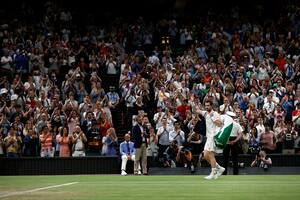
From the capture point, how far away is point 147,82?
30172mm

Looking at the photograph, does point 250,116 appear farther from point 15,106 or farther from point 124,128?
point 15,106

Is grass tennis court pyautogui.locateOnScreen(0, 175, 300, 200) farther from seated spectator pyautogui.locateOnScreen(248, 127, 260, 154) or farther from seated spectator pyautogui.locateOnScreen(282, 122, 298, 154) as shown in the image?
seated spectator pyautogui.locateOnScreen(282, 122, 298, 154)

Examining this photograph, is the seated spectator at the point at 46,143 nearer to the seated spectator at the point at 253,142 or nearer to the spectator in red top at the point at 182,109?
the spectator in red top at the point at 182,109

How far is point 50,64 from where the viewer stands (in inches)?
1296

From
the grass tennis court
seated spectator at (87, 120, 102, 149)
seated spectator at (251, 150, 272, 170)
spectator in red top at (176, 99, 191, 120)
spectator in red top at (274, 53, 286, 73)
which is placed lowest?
the grass tennis court

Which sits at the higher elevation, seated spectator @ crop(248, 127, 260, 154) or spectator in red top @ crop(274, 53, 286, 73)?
spectator in red top @ crop(274, 53, 286, 73)

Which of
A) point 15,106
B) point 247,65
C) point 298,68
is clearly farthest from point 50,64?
point 298,68

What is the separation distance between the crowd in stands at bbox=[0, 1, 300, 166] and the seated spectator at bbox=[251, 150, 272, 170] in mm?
645

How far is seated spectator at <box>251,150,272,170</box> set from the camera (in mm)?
25016

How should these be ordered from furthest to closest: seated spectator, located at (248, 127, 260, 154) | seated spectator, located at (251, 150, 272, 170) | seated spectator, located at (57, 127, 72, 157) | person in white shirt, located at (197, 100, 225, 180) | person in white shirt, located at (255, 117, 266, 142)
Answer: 1. seated spectator, located at (57, 127, 72, 157)
2. person in white shirt, located at (255, 117, 266, 142)
3. seated spectator, located at (248, 127, 260, 154)
4. seated spectator, located at (251, 150, 272, 170)
5. person in white shirt, located at (197, 100, 225, 180)

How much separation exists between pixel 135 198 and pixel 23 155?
14.6 m

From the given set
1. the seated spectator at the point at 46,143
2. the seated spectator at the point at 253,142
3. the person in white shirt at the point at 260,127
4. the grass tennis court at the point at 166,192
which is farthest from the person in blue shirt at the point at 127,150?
the grass tennis court at the point at 166,192

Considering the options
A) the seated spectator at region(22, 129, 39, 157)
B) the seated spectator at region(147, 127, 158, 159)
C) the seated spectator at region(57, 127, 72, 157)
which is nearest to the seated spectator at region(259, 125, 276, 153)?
the seated spectator at region(147, 127, 158, 159)

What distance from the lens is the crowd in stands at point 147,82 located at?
1067 inches
